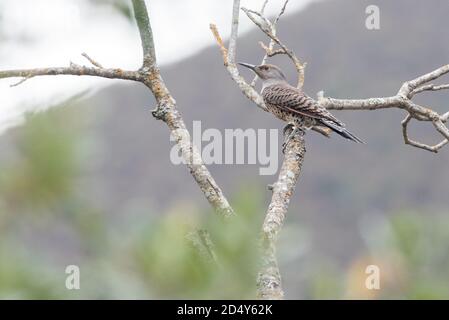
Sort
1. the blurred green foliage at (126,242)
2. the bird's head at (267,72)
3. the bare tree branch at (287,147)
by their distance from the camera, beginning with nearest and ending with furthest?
1. the blurred green foliage at (126,242)
2. the bare tree branch at (287,147)
3. the bird's head at (267,72)

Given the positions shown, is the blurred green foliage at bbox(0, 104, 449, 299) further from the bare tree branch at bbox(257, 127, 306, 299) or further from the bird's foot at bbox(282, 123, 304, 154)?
the bird's foot at bbox(282, 123, 304, 154)

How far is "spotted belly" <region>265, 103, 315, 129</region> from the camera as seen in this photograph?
6566mm

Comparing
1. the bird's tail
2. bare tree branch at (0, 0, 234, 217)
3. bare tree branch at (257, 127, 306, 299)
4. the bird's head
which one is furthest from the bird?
bare tree branch at (0, 0, 234, 217)

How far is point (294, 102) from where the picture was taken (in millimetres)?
6969

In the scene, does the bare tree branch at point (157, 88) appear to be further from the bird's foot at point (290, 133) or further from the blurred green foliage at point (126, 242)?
the blurred green foliage at point (126, 242)

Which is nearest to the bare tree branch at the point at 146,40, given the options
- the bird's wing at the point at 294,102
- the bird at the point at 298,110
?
the bird at the point at 298,110

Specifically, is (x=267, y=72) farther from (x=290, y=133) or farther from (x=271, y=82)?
(x=290, y=133)

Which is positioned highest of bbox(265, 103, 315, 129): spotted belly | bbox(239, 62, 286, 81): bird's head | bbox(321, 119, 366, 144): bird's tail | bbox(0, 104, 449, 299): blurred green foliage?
bbox(239, 62, 286, 81): bird's head

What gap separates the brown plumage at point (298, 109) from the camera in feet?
21.4

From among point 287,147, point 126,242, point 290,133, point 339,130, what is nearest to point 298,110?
Result: point 339,130

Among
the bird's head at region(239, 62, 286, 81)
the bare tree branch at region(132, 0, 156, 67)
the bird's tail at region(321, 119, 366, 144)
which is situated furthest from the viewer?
the bird's head at region(239, 62, 286, 81)

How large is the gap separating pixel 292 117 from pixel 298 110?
111mm

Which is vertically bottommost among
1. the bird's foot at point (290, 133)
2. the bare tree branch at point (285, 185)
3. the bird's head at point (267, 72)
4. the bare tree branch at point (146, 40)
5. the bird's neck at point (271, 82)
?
the bare tree branch at point (285, 185)

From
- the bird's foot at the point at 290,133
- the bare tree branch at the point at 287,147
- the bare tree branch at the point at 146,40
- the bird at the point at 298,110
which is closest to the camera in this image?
the bare tree branch at the point at 287,147
